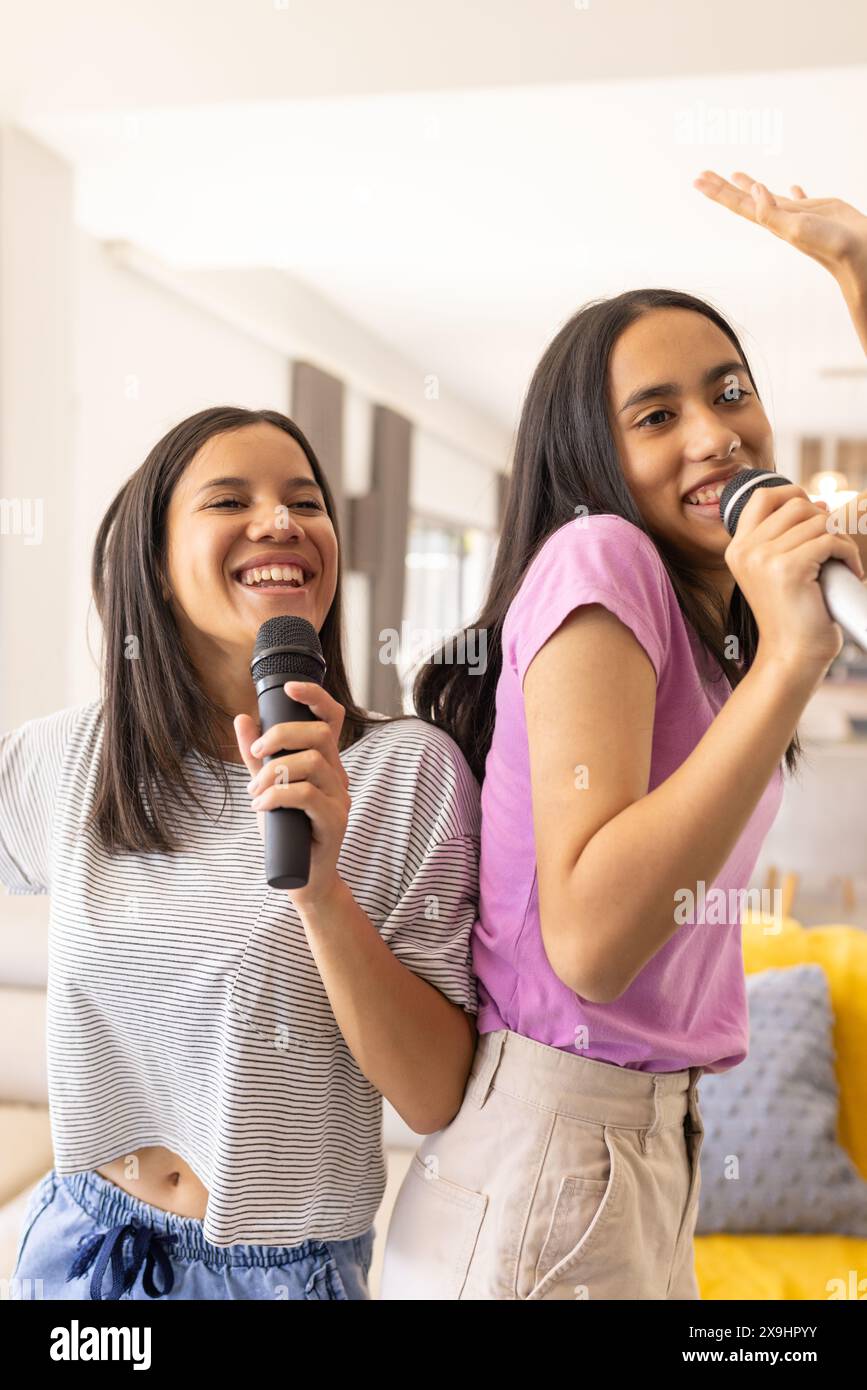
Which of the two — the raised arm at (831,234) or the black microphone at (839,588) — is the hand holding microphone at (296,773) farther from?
the raised arm at (831,234)

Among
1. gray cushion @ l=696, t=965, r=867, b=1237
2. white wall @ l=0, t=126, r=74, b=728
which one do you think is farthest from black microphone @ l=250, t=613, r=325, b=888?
white wall @ l=0, t=126, r=74, b=728

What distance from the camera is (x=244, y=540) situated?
1114 mm

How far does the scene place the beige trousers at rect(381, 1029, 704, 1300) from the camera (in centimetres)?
90

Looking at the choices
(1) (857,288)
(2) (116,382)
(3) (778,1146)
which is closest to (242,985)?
(1) (857,288)

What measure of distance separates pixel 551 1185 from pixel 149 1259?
0.41 meters

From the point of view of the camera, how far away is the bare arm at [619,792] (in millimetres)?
748

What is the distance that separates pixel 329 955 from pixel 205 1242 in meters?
0.37

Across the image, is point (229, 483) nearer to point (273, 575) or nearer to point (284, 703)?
point (273, 575)

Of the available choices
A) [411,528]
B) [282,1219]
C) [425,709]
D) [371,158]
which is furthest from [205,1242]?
[411,528]

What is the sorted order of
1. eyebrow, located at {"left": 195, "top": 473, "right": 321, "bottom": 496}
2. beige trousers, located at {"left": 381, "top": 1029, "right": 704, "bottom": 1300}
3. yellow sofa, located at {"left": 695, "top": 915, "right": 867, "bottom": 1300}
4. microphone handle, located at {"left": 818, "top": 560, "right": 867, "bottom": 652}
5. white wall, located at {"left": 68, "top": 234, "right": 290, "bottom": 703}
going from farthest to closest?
white wall, located at {"left": 68, "top": 234, "right": 290, "bottom": 703}, yellow sofa, located at {"left": 695, "top": 915, "right": 867, "bottom": 1300}, eyebrow, located at {"left": 195, "top": 473, "right": 321, "bottom": 496}, beige trousers, located at {"left": 381, "top": 1029, "right": 704, "bottom": 1300}, microphone handle, located at {"left": 818, "top": 560, "right": 867, "bottom": 652}

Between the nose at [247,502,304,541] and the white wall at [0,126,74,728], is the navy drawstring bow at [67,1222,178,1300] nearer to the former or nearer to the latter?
the nose at [247,502,304,541]

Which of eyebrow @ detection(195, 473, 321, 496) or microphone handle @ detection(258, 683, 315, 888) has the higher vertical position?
eyebrow @ detection(195, 473, 321, 496)

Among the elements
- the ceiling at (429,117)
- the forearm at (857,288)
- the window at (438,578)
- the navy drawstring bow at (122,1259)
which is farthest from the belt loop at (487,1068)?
the window at (438,578)
